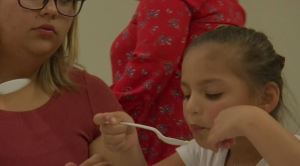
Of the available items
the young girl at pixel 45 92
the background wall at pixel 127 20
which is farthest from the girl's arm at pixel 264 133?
the background wall at pixel 127 20

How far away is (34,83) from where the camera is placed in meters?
1.09

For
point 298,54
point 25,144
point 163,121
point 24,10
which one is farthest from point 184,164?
point 298,54

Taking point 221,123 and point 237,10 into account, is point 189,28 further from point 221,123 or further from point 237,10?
point 221,123

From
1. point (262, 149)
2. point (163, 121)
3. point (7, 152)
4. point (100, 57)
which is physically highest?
point (262, 149)

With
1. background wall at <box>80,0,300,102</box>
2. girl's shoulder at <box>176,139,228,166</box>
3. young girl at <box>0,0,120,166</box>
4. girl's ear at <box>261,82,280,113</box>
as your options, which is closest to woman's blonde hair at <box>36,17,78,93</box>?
young girl at <box>0,0,120,166</box>

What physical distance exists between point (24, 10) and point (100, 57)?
120 cm

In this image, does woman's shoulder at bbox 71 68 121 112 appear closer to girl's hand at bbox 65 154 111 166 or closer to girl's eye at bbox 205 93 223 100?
girl's hand at bbox 65 154 111 166

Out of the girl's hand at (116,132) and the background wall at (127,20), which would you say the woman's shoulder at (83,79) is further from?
the background wall at (127,20)

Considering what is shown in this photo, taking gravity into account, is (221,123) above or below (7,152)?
above

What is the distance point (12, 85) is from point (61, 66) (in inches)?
4.6

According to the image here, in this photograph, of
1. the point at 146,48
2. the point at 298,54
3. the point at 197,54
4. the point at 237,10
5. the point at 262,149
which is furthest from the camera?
the point at 298,54

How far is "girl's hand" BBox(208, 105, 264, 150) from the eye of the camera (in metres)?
0.76

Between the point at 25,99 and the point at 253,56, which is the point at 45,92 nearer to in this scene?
the point at 25,99

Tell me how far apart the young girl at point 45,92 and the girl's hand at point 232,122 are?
34 cm
